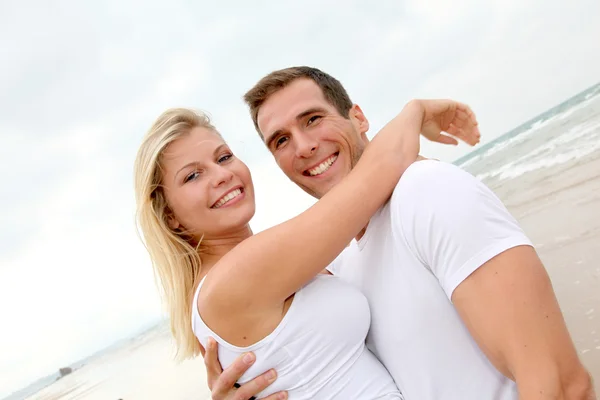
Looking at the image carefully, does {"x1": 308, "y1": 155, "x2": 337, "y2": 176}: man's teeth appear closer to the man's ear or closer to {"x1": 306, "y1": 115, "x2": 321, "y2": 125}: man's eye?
A: {"x1": 306, "y1": 115, "x2": 321, "y2": 125}: man's eye

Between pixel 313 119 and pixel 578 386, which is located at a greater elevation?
pixel 313 119

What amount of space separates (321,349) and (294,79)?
1671 mm

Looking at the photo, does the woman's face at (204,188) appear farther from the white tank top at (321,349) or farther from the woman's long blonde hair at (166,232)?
the white tank top at (321,349)

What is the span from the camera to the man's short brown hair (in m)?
3.01

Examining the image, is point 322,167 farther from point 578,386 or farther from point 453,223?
point 578,386

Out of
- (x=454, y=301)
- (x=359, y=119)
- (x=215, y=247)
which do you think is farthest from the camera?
(x=359, y=119)

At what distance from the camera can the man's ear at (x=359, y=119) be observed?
3166mm

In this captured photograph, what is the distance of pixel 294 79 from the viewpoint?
299cm

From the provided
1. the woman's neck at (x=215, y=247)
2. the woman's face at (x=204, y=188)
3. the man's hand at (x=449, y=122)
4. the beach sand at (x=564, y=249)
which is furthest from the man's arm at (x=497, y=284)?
the beach sand at (x=564, y=249)

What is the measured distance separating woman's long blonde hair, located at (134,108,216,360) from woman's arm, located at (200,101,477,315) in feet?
2.06

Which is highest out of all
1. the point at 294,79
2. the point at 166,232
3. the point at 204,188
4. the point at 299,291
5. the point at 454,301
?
the point at 294,79

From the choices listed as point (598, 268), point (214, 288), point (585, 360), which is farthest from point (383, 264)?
Result: point (598, 268)

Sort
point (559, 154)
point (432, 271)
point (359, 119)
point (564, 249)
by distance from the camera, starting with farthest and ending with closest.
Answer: point (559, 154), point (564, 249), point (359, 119), point (432, 271)

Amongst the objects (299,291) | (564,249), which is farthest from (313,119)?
(564,249)
